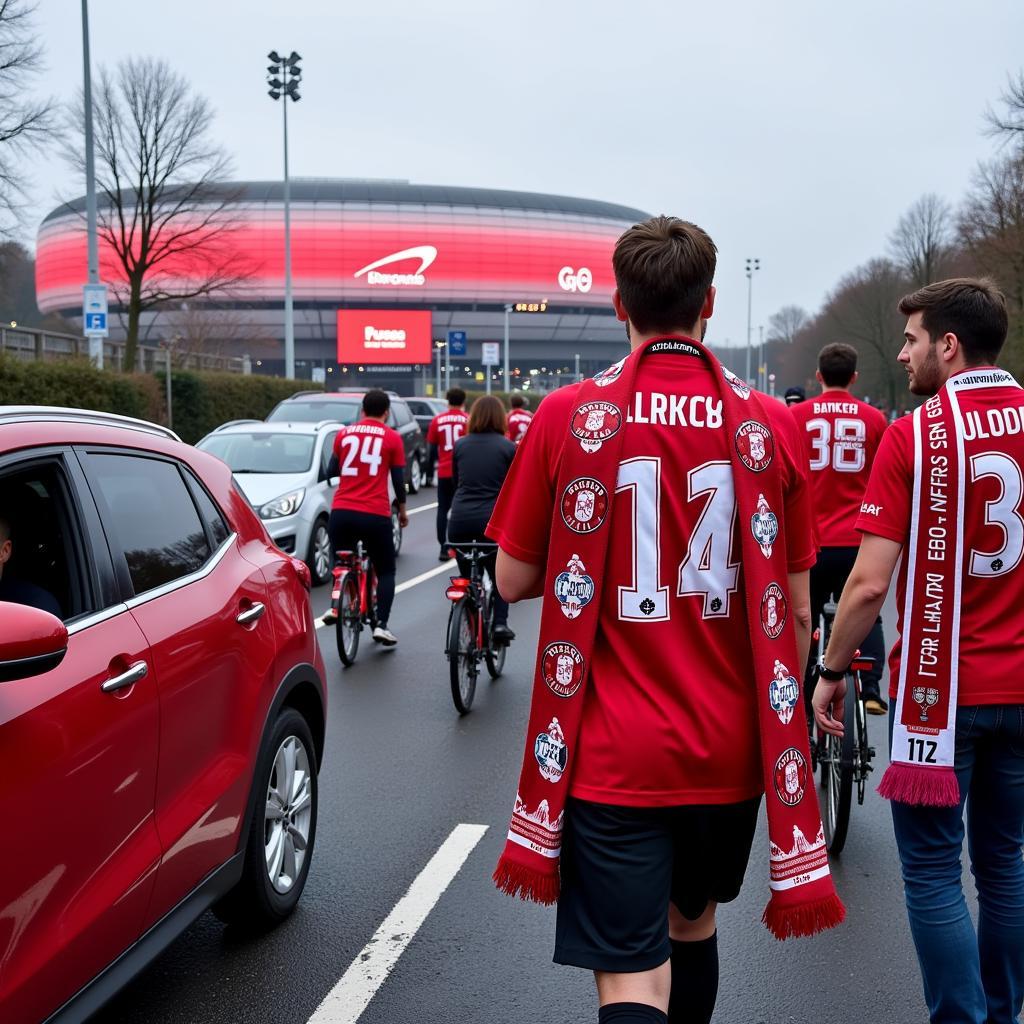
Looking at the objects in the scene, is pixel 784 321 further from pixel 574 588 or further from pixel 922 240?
pixel 574 588

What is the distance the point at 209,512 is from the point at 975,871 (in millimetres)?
2455

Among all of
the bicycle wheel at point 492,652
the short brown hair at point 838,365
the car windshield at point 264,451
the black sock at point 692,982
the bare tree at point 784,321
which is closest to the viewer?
the black sock at point 692,982

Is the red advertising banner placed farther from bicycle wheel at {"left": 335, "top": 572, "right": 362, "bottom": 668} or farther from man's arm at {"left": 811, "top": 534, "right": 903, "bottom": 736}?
man's arm at {"left": 811, "top": 534, "right": 903, "bottom": 736}

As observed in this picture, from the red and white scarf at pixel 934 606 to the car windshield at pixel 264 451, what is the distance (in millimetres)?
11098

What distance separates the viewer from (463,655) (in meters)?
7.49

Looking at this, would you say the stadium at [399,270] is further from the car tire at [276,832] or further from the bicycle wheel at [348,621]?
the car tire at [276,832]

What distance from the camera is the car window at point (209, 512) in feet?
12.8

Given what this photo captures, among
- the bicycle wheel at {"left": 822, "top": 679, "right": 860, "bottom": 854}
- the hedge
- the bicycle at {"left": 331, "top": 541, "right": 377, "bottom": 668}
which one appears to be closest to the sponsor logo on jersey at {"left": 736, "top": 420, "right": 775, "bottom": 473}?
the bicycle wheel at {"left": 822, "top": 679, "right": 860, "bottom": 854}

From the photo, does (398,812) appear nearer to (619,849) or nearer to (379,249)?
(619,849)

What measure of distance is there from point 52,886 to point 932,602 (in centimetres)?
202

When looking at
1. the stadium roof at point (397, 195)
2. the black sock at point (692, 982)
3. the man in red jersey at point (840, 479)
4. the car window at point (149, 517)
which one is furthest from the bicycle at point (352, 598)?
the stadium roof at point (397, 195)

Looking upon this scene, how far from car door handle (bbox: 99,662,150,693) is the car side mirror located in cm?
53

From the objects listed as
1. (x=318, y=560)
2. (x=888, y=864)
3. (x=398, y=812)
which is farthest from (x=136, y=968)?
(x=318, y=560)

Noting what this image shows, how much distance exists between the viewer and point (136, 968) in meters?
2.95
